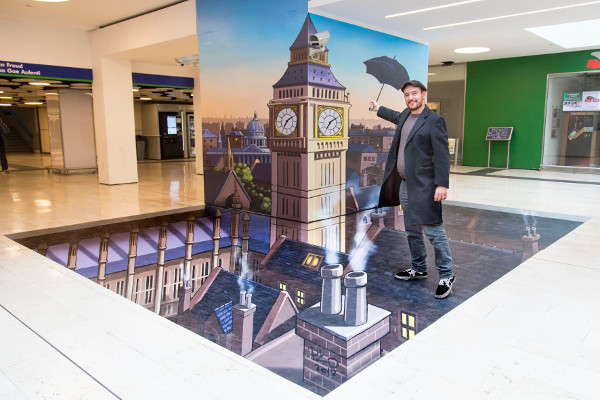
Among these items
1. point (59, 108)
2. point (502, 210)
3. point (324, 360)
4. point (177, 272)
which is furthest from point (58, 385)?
point (59, 108)

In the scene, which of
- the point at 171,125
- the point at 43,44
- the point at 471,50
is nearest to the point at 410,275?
the point at 43,44

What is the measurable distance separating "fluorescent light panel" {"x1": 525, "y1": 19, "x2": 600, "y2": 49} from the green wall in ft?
4.16

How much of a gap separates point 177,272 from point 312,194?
276cm

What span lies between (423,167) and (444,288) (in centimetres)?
104

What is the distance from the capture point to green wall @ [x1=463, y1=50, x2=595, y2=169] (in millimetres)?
13781

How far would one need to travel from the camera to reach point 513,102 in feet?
47.6

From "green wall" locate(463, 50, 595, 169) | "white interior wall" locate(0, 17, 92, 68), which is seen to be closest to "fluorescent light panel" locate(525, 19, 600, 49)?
"green wall" locate(463, 50, 595, 169)

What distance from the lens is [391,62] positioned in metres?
7.96

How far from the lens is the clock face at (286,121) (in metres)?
6.74

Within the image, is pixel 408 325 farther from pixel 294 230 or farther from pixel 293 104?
pixel 293 104

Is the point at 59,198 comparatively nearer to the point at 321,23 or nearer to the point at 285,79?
the point at 285,79

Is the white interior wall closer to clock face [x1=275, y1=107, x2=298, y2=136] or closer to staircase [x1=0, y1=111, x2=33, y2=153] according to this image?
clock face [x1=275, y1=107, x2=298, y2=136]

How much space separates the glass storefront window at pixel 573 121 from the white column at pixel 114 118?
12.4 metres

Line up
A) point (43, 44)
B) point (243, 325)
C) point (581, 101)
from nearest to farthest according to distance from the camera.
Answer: point (243, 325), point (43, 44), point (581, 101)
